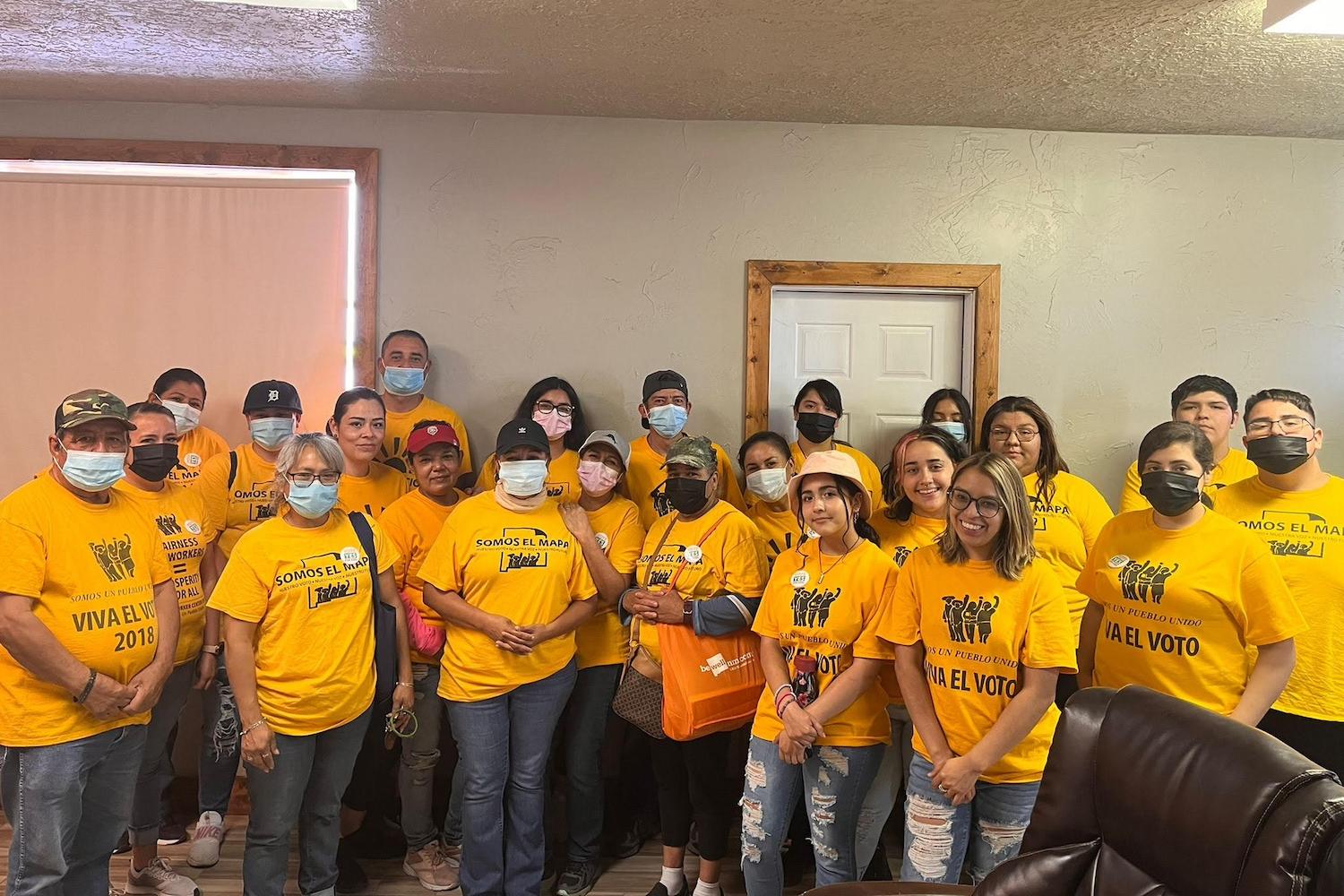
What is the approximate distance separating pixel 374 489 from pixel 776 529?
1617 millimetres

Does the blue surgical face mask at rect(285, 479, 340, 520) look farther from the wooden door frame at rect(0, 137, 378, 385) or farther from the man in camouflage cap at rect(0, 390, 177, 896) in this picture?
the wooden door frame at rect(0, 137, 378, 385)

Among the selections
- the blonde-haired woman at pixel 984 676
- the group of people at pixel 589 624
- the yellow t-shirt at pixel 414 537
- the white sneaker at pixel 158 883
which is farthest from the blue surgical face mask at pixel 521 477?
the white sneaker at pixel 158 883

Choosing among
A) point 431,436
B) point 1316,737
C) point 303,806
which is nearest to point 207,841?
point 303,806

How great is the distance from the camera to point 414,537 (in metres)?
3.10

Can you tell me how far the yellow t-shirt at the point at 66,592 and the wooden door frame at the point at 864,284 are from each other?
8.60ft

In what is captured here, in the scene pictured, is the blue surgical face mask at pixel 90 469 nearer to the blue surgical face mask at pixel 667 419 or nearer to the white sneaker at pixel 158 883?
the white sneaker at pixel 158 883

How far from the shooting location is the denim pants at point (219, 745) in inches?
127

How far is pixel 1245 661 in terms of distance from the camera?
2287mm

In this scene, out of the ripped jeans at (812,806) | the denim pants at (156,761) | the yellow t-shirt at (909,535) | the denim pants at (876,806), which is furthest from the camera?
the denim pants at (156,761)

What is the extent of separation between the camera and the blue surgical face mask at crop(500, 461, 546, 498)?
2.88 m

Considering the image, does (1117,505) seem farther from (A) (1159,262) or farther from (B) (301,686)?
(B) (301,686)

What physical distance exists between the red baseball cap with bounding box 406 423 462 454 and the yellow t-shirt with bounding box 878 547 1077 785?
5.94 feet

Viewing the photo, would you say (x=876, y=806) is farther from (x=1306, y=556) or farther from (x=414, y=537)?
(x=414, y=537)

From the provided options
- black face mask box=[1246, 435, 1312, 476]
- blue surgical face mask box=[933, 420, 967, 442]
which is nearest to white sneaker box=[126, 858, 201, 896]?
blue surgical face mask box=[933, 420, 967, 442]
